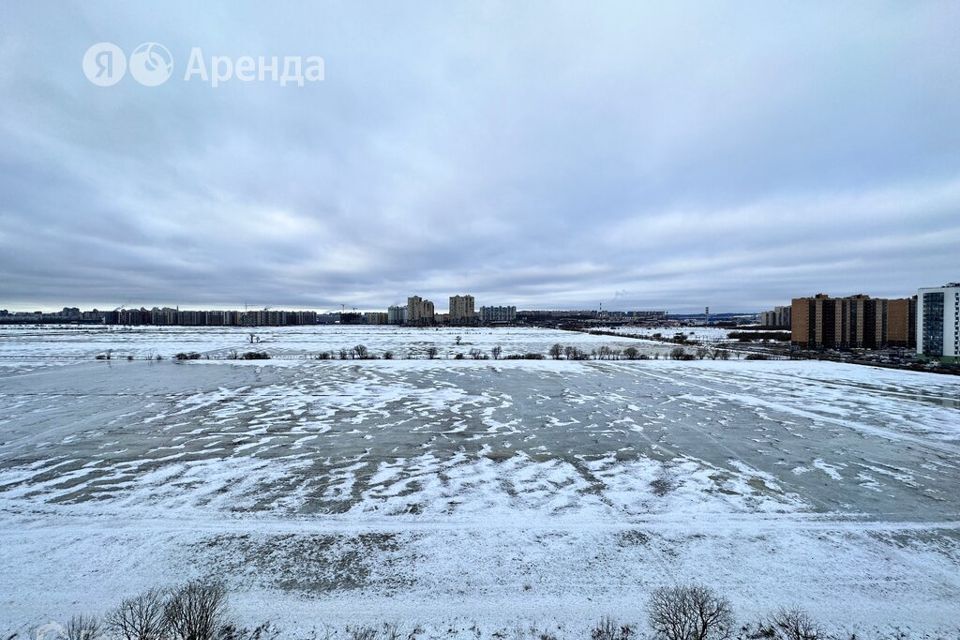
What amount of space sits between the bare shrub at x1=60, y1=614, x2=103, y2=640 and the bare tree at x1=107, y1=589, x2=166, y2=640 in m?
0.13

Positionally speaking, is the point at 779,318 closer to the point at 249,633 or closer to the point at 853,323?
the point at 853,323

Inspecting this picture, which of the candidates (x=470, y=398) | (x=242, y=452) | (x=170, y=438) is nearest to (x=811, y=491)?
(x=470, y=398)

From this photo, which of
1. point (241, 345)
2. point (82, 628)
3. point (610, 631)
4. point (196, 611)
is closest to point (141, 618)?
Result: point (196, 611)

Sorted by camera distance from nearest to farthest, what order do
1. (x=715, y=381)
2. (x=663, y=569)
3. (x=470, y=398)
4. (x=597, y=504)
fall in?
(x=663, y=569), (x=597, y=504), (x=470, y=398), (x=715, y=381)

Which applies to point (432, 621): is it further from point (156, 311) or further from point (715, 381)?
point (156, 311)

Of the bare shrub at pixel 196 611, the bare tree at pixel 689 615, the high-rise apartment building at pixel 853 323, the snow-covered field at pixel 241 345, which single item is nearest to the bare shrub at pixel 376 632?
the bare shrub at pixel 196 611

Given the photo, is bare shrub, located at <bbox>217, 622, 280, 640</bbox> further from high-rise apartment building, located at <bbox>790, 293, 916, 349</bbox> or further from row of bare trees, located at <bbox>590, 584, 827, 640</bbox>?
high-rise apartment building, located at <bbox>790, 293, 916, 349</bbox>

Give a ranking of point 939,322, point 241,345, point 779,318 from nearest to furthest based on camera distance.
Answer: point 939,322, point 241,345, point 779,318

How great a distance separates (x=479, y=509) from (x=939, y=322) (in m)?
68.3

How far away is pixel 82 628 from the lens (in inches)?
177

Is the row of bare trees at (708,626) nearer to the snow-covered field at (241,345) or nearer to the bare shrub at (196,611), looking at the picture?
the bare shrub at (196,611)

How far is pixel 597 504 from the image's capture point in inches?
307

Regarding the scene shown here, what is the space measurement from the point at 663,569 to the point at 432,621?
3392 mm

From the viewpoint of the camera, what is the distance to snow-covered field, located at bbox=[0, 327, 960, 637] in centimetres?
521
